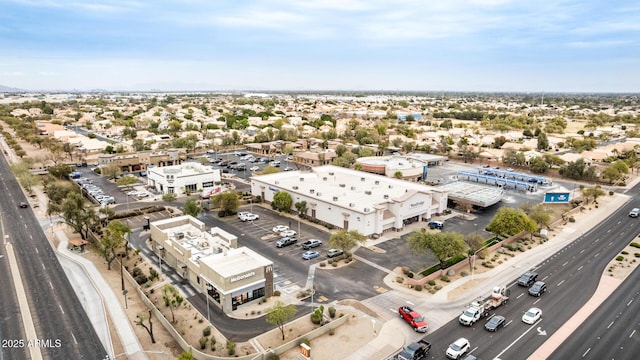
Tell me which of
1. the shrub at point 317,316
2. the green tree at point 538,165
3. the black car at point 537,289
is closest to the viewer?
the shrub at point 317,316

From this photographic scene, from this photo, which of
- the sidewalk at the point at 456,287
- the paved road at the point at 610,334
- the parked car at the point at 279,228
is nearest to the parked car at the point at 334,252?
the sidewalk at the point at 456,287

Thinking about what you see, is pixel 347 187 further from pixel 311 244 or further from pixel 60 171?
pixel 60 171

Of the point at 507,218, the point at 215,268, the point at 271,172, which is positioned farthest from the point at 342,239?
the point at 271,172

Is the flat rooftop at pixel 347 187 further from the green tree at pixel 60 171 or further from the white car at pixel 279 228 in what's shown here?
the green tree at pixel 60 171

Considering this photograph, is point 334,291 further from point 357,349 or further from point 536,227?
point 536,227

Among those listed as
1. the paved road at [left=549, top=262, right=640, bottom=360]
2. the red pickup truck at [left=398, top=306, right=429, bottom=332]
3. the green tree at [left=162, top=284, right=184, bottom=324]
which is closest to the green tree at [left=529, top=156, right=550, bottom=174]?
the paved road at [left=549, top=262, right=640, bottom=360]

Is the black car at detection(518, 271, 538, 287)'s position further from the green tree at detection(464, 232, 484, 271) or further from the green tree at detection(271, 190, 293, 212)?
the green tree at detection(271, 190, 293, 212)
